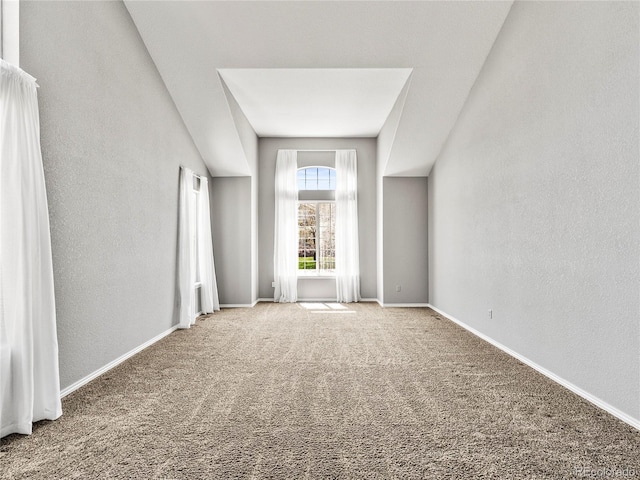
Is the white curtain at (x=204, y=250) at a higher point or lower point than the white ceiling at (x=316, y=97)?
lower

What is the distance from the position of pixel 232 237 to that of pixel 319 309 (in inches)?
78.4

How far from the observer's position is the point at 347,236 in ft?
26.0

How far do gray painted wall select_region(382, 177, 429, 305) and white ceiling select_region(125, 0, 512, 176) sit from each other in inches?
47.3

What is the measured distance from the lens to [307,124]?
7184 mm

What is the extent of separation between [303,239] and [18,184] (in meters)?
6.04

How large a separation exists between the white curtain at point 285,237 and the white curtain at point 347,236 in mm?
816

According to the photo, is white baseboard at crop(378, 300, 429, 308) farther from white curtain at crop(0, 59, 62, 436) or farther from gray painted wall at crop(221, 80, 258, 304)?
white curtain at crop(0, 59, 62, 436)

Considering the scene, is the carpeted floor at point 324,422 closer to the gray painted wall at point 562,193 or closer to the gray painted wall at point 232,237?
the gray painted wall at point 562,193

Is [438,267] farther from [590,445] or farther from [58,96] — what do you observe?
[58,96]

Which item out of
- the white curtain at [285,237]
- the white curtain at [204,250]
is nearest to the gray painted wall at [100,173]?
the white curtain at [204,250]

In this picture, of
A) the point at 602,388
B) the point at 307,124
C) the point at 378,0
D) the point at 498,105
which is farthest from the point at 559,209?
the point at 307,124

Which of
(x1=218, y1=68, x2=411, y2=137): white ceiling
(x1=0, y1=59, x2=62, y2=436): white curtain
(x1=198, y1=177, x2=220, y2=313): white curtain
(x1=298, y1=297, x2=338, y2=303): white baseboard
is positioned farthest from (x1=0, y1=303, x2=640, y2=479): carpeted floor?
(x1=298, y1=297, x2=338, y2=303): white baseboard

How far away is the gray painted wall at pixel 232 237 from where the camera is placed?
7.37 m

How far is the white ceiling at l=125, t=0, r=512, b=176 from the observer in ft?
13.2
